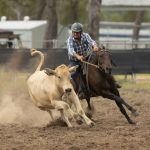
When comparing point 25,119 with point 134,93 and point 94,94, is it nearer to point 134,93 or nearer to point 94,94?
point 94,94

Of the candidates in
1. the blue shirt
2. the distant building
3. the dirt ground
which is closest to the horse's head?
the blue shirt

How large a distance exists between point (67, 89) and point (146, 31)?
51.5 m

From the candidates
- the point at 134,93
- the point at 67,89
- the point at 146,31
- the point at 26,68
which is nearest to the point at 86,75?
the point at 67,89

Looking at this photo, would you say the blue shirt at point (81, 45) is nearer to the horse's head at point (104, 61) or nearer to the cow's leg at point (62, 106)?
the horse's head at point (104, 61)

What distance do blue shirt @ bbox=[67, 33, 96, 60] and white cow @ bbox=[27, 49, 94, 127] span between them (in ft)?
2.41

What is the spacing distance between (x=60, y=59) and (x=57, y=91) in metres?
11.4

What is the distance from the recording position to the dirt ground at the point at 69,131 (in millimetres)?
8914

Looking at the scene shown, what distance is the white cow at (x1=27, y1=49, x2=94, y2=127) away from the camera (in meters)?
10.9

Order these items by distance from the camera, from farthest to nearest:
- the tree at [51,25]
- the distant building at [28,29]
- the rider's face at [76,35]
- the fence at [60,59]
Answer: the distant building at [28,29] → the tree at [51,25] → the fence at [60,59] → the rider's face at [76,35]

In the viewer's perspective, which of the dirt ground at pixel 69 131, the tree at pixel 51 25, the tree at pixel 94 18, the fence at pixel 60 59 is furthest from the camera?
the tree at pixel 51 25

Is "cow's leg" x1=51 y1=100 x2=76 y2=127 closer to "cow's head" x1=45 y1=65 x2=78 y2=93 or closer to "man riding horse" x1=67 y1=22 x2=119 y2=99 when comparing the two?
"cow's head" x1=45 y1=65 x2=78 y2=93

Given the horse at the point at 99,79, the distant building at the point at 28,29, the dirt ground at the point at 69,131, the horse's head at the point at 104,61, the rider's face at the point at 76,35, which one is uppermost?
the rider's face at the point at 76,35

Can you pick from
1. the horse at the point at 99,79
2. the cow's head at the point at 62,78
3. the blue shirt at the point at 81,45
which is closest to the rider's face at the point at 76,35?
the blue shirt at the point at 81,45

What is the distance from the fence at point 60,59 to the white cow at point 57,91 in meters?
10.2
